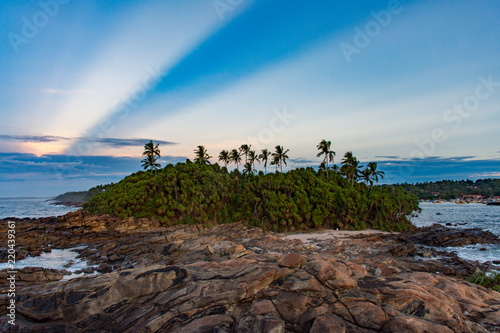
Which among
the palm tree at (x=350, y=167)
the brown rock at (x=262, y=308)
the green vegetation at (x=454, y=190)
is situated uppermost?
the palm tree at (x=350, y=167)

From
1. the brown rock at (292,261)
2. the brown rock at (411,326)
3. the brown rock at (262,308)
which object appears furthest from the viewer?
the brown rock at (292,261)

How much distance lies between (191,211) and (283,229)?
52.2ft

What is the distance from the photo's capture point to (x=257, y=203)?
148ft

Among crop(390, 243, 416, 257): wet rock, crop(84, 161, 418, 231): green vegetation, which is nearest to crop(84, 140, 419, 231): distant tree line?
crop(84, 161, 418, 231): green vegetation

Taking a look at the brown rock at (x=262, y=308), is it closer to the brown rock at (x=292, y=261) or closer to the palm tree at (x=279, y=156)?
the brown rock at (x=292, y=261)

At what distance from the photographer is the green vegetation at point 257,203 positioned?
43094 mm

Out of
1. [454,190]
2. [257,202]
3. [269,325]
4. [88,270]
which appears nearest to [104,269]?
[88,270]

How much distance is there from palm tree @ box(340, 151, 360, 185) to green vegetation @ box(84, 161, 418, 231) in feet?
22.0

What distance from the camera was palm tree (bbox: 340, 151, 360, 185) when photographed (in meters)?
54.1

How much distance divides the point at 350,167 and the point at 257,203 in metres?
22.8

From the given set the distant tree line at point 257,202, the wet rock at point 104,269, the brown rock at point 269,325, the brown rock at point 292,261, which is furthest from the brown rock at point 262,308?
the distant tree line at point 257,202

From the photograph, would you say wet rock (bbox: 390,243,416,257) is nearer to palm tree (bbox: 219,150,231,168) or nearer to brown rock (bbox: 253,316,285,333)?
brown rock (bbox: 253,316,285,333)

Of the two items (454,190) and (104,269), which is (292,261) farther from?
(454,190)

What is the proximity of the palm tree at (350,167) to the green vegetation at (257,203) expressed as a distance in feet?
22.0
